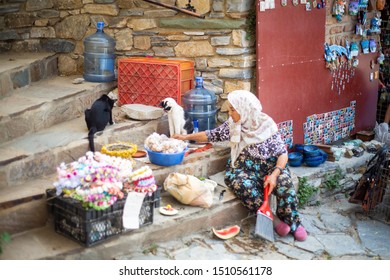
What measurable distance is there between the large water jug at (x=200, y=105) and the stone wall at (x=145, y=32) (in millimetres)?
180

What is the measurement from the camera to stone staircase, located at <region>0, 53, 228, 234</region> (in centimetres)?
529

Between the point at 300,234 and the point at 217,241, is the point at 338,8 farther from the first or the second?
the point at 217,241

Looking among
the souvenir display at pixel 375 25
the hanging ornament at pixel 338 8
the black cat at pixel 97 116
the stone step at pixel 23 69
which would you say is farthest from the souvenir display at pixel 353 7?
the stone step at pixel 23 69

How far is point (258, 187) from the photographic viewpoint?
617cm

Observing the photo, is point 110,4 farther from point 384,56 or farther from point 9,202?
point 384,56

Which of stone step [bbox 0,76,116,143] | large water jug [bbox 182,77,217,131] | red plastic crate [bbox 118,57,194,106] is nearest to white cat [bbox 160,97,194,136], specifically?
large water jug [bbox 182,77,217,131]

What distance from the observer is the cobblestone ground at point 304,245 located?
548cm

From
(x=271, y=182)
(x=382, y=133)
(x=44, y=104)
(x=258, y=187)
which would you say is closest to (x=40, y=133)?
(x=44, y=104)

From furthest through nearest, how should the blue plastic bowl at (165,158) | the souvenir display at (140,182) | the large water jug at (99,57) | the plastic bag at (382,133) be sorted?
the plastic bag at (382,133) < the large water jug at (99,57) < the blue plastic bowl at (165,158) < the souvenir display at (140,182)

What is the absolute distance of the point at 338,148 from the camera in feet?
25.8

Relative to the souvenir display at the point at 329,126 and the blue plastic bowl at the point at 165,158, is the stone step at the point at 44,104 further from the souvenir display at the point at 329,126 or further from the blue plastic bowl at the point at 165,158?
the souvenir display at the point at 329,126

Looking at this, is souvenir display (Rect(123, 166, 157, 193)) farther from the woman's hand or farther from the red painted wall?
the red painted wall

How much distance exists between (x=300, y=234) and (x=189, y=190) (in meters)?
1.18
